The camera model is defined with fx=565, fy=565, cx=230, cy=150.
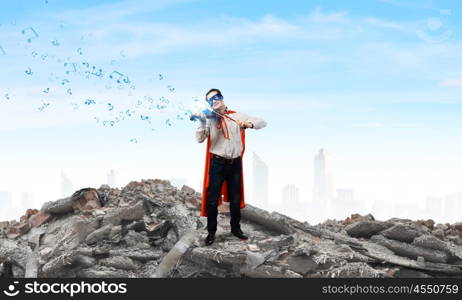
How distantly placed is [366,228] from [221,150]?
421cm

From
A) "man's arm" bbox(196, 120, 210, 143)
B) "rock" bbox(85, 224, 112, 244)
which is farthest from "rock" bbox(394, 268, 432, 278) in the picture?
"rock" bbox(85, 224, 112, 244)

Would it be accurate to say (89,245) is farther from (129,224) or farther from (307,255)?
(307,255)

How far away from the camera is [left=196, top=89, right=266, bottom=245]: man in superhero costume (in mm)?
9117

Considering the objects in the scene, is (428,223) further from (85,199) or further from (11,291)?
(11,291)

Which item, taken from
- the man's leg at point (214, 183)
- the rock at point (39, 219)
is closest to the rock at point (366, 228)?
the man's leg at point (214, 183)

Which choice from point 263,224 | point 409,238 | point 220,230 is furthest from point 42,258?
point 409,238

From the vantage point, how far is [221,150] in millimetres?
9102

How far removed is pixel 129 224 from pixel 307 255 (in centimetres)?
349

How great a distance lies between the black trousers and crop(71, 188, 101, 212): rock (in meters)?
3.35

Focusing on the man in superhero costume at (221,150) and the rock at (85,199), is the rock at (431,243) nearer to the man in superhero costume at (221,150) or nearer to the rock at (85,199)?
the man in superhero costume at (221,150)

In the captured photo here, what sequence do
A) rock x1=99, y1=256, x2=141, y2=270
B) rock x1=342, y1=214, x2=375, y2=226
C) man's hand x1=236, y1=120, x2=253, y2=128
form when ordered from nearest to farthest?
man's hand x1=236, y1=120, x2=253, y2=128
rock x1=99, y1=256, x2=141, y2=270
rock x1=342, y1=214, x2=375, y2=226

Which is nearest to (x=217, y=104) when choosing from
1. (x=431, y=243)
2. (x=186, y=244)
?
(x=186, y=244)

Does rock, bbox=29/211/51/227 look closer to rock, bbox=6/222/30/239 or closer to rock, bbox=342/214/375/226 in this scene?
rock, bbox=6/222/30/239

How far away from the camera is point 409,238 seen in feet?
36.3
